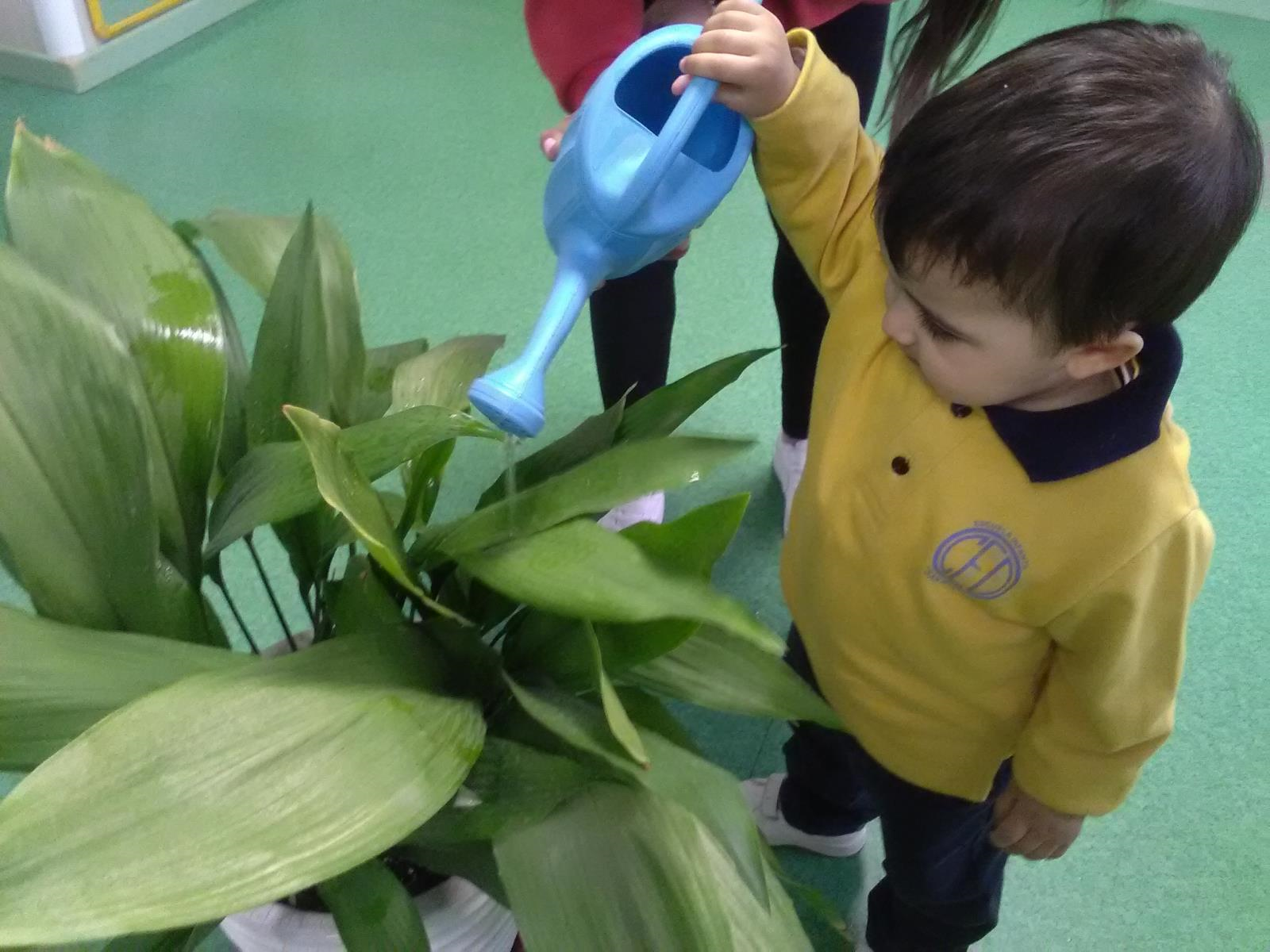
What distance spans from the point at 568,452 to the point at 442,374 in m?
0.11

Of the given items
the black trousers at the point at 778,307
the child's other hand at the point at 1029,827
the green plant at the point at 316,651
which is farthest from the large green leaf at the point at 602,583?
the black trousers at the point at 778,307

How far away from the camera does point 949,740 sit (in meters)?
0.71

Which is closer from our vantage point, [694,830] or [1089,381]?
[694,830]

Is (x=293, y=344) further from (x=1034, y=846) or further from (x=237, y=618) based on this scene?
(x=1034, y=846)

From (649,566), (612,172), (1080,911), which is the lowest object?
(1080,911)

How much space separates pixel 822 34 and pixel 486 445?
0.67 m

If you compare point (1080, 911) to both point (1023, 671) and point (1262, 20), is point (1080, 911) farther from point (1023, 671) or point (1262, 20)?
point (1262, 20)

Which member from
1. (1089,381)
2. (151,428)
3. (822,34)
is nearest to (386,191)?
(822,34)

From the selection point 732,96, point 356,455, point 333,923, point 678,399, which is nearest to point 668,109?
point 732,96

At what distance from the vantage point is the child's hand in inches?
22.1

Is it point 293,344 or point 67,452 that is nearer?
point 67,452

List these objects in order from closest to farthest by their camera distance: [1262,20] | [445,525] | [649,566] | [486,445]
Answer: [649,566], [445,525], [486,445], [1262,20]

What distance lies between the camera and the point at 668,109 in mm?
640

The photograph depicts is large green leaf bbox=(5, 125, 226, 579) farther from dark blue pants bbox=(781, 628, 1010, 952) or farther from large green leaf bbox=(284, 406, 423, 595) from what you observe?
dark blue pants bbox=(781, 628, 1010, 952)
